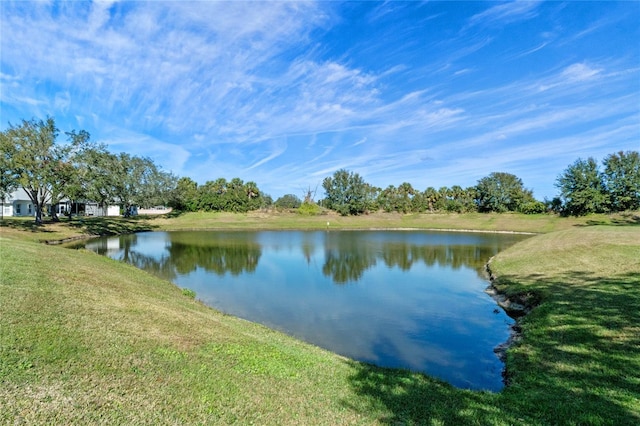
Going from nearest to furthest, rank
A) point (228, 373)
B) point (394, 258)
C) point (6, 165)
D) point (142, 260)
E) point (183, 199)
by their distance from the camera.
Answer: point (228, 373)
point (142, 260)
point (394, 258)
point (6, 165)
point (183, 199)

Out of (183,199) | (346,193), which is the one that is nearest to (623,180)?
(346,193)

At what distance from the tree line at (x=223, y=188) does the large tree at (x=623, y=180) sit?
0.16 metres

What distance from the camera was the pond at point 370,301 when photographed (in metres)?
10.7

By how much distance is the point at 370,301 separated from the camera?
656 inches

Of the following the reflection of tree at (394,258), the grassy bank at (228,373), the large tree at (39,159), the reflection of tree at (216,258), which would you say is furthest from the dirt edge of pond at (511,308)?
the large tree at (39,159)

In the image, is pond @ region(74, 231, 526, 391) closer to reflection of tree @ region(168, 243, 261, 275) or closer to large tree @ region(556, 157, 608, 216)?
reflection of tree @ region(168, 243, 261, 275)

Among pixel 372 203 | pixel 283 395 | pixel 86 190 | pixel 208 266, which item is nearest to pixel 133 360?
pixel 283 395

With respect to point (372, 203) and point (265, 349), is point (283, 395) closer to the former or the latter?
point (265, 349)

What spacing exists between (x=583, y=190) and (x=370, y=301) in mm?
75042

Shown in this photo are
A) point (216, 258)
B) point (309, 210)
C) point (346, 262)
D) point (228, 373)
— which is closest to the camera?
point (228, 373)

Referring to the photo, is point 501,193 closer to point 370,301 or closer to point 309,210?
point 309,210

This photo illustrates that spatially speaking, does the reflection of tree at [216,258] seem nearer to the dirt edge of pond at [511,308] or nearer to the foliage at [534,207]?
the dirt edge of pond at [511,308]

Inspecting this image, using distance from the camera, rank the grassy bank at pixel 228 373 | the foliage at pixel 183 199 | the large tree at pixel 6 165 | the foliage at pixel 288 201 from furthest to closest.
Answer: the foliage at pixel 288 201 < the foliage at pixel 183 199 < the large tree at pixel 6 165 < the grassy bank at pixel 228 373

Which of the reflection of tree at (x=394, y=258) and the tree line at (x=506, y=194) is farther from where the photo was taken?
the tree line at (x=506, y=194)
